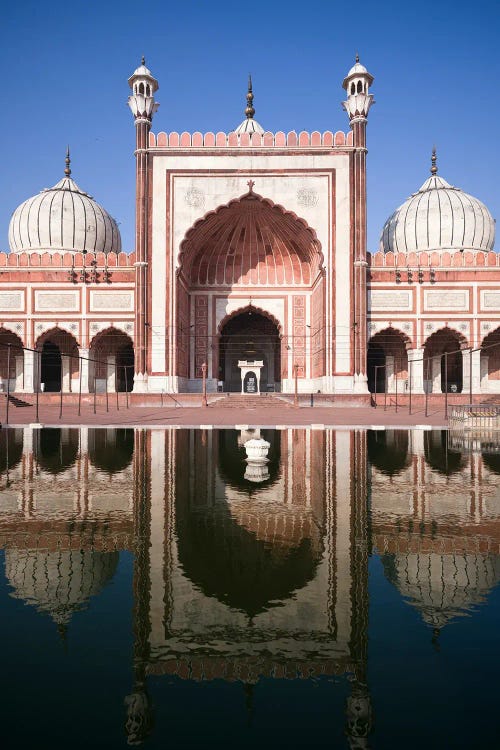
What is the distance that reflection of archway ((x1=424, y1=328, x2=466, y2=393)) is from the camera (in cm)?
2244

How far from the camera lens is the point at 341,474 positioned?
204 inches

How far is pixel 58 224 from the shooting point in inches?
977

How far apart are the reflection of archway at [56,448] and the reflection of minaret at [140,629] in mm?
2020

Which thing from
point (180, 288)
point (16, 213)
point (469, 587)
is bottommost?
point (469, 587)

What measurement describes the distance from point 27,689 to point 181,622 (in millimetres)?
566

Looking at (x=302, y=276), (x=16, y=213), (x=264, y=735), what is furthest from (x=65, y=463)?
(x=16, y=213)

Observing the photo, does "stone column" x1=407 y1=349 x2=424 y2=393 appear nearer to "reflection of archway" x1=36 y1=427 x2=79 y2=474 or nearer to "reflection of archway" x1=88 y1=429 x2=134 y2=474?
"reflection of archway" x1=88 y1=429 x2=134 y2=474

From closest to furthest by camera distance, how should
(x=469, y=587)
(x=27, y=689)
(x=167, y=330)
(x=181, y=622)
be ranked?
(x=27, y=689) < (x=181, y=622) < (x=469, y=587) < (x=167, y=330)

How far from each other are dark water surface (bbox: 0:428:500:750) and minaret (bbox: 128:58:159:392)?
50.8ft

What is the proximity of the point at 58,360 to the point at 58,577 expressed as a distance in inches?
895

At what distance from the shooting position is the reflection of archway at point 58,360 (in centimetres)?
2230

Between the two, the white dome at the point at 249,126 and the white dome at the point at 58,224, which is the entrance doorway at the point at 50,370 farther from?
the white dome at the point at 249,126

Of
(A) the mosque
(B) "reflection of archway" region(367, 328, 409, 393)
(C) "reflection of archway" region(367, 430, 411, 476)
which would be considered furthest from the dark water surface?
(B) "reflection of archway" region(367, 328, 409, 393)

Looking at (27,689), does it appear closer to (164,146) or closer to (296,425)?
(296,425)
